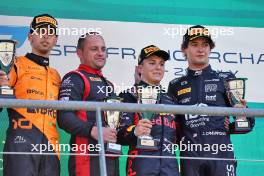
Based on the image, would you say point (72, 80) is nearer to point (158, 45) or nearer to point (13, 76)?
point (13, 76)

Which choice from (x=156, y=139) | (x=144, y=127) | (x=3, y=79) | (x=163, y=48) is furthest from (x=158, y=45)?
(x=3, y=79)

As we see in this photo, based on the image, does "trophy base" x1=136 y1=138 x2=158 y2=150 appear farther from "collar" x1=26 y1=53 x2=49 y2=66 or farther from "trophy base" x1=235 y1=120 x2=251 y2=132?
"collar" x1=26 y1=53 x2=49 y2=66

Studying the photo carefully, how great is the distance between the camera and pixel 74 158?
3.35 m

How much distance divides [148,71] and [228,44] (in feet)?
3.47

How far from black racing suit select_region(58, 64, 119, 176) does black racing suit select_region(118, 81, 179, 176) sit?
79 millimetres

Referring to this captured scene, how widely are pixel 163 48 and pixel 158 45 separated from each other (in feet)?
0.10

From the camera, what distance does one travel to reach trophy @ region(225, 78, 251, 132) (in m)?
3.37

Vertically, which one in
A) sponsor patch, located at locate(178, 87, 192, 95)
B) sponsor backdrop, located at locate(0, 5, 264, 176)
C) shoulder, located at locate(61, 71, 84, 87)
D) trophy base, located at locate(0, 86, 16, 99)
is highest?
sponsor backdrop, located at locate(0, 5, 264, 176)

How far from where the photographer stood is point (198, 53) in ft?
12.1

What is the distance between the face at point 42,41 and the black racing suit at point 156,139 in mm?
396

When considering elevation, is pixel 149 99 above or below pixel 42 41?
below

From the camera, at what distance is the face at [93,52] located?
3.61 metres

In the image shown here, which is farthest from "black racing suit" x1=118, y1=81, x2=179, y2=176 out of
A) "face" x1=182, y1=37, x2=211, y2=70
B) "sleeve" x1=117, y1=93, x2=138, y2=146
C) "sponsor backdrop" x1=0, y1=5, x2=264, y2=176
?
"sponsor backdrop" x1=0, y1=5, x2=264, y2=176

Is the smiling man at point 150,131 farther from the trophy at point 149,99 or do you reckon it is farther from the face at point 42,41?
the face at point 42,41
